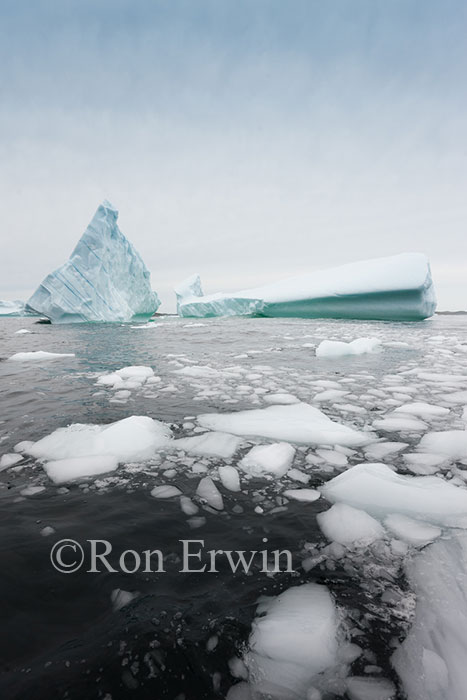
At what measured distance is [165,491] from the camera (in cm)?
130

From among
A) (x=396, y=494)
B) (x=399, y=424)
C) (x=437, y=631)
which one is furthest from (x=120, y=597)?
(x=399, y=424)

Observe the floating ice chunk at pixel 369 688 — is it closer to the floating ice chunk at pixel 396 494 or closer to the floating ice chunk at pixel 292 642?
the floating ice chunk at pixel 292 642

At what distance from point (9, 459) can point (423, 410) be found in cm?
241

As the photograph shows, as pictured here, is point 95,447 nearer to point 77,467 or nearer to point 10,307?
point 77,467

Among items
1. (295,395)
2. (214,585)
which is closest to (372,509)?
(214,585)

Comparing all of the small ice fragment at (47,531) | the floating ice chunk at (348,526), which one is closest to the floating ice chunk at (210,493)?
the floating ice chunk at (348,526)

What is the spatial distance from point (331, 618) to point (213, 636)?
27 cm

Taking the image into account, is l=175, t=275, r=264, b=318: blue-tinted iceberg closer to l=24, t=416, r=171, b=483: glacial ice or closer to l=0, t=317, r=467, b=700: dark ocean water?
l=24, t=416, r=171, b=483: glacial ice

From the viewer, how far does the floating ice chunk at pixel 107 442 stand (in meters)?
1.61

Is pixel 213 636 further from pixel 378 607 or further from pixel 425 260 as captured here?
pixel 425 260

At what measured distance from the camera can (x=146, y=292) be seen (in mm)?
20031

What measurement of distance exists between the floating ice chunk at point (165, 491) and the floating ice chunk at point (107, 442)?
0.29 metres

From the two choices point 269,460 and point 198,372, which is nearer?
point 269,460

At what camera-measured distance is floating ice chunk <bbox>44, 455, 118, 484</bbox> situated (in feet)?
4.62
